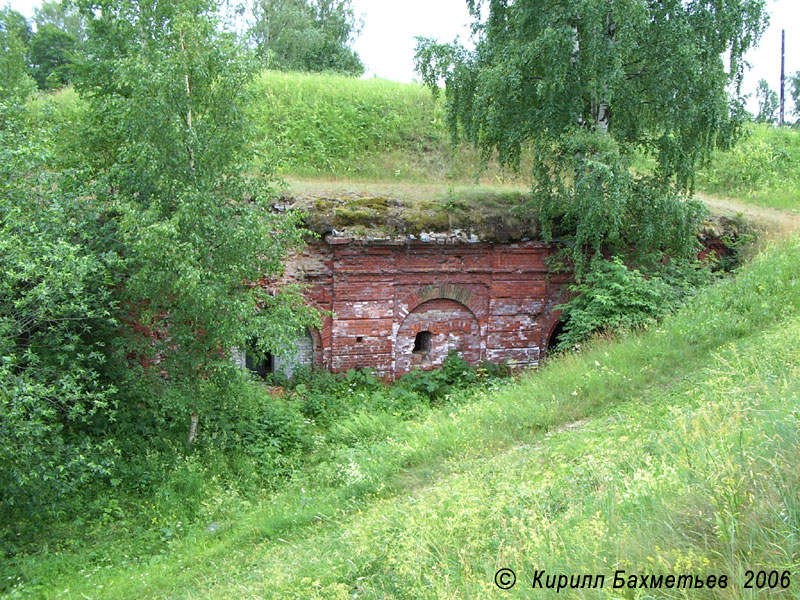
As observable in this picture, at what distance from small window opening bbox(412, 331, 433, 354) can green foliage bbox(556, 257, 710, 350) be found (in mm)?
2496

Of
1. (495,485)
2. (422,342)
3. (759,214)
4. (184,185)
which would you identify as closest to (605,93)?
(422,342)

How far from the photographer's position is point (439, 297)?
11.0 metres

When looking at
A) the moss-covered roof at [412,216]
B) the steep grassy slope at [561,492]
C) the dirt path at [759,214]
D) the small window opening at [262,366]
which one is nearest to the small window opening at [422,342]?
the moss-covered roof at [412,216]

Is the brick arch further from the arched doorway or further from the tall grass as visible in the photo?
the tall grass

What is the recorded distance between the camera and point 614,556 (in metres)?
2.95

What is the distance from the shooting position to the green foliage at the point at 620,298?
9.31 metres

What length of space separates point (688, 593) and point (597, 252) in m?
8.14

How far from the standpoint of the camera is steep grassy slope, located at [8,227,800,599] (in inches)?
114

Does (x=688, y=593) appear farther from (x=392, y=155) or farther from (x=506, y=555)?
(x=392, y=155)

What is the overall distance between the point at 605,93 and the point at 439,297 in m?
4.37

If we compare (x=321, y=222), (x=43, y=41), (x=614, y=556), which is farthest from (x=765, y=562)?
(x=43, y=41)
